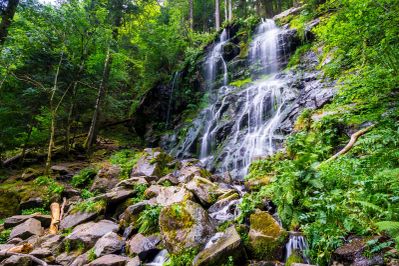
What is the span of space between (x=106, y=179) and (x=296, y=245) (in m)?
8.40

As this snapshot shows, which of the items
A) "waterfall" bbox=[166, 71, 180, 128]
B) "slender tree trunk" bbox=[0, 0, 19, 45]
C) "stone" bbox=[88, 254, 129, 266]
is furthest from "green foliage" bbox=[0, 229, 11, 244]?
"waterfall" bbox=[166, 71, 180, 128]

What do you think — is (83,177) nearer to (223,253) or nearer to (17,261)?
(17,261)

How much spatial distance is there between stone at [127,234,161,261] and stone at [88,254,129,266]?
283mm

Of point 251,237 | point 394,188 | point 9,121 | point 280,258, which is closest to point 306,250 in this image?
point 280,258

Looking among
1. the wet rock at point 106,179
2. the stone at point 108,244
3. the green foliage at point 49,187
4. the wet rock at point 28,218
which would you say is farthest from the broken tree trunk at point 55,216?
the stone at point 108,244

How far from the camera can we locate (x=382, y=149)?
17.5 feet

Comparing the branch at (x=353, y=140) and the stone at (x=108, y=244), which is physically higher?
the branch at (x=353, y=140)

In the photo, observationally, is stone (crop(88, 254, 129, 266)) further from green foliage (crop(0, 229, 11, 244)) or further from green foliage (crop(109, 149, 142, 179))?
green foliage (crop(109, 149, 142, 179))

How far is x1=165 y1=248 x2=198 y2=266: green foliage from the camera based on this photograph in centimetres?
509

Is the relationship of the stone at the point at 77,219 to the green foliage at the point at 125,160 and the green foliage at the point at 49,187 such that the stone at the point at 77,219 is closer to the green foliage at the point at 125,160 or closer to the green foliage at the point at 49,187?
the green foliage at the point at 49,187

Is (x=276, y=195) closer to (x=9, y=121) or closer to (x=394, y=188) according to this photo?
(x=394, y=188)

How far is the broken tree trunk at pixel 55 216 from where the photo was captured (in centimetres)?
→ 836

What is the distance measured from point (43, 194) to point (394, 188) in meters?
10.7

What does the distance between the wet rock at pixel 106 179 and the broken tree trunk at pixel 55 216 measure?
137 cm
